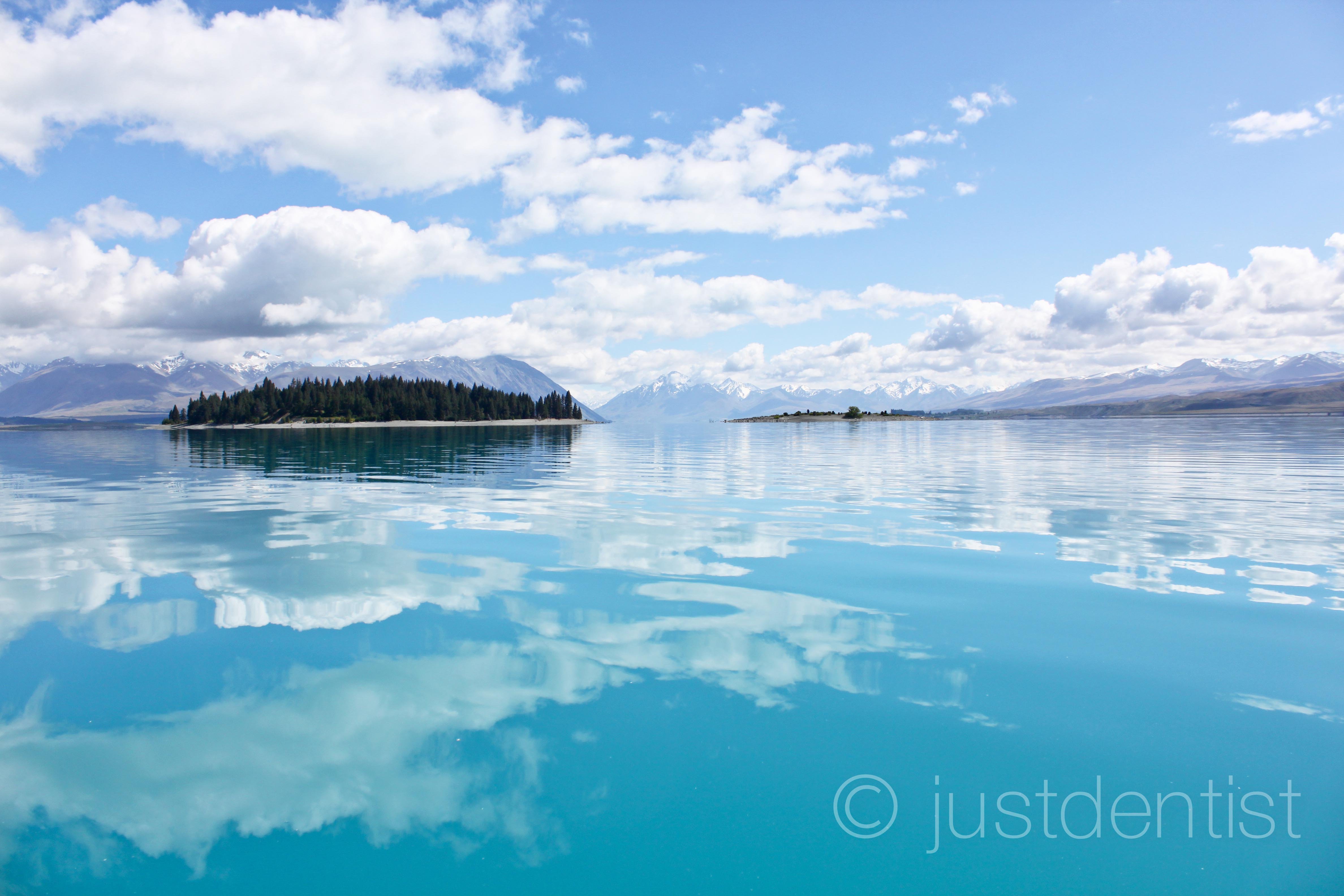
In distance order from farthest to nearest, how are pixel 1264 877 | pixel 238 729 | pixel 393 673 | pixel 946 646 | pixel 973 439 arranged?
pixel 973 439
pixel 946 646
pixel 393 673
pixel 238 729
pixel 1264 877

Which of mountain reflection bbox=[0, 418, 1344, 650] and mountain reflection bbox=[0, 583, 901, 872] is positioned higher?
mountain reflection bbox=[0, 418, 1344, 650]

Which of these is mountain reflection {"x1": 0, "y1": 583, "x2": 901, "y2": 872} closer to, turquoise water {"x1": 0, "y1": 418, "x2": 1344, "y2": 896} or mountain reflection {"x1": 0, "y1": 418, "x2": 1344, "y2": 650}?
turquoise water {"x1": 0, "y1": 418, "x2": 1344, "y2": 896}

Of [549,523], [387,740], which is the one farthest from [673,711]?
[549,523]

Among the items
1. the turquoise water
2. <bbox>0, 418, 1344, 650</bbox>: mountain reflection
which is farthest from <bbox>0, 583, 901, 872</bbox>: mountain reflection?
<bbox>0, 418, 1344, 650</bbox>: mountain reflection

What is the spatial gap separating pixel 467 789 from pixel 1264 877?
28.0ft

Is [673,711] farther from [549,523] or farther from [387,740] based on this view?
[549,523]

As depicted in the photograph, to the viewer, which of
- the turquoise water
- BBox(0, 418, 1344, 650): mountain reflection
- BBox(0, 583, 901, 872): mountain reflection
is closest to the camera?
the turquoise water

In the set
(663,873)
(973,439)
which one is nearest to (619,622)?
(663,873)

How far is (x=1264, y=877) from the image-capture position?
668 centimetres

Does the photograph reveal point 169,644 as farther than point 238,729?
Yes

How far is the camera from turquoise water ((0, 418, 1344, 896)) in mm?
7020

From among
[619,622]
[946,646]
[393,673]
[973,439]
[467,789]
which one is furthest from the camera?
[973,439]

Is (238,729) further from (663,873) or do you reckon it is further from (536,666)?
(663,873)

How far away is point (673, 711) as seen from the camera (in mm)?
9805
